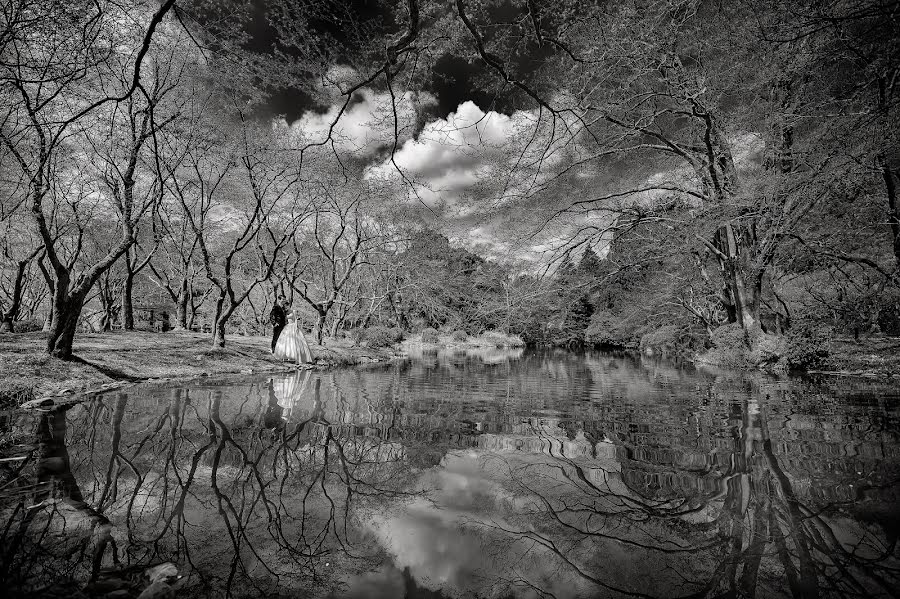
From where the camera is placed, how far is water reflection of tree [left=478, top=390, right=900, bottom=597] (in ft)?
5.73

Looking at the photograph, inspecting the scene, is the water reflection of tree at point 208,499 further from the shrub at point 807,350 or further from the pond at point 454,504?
the shrub at point 807,350

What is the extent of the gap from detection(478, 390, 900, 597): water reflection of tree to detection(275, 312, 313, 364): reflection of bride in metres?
12.0

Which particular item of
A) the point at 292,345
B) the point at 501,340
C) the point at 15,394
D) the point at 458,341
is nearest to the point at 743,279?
the point at 292,345

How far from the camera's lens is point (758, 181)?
966cm

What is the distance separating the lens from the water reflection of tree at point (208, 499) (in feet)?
6.21

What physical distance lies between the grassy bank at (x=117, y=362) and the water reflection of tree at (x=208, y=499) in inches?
121

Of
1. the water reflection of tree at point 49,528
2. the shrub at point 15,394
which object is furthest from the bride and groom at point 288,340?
the water reflection of tree at point 49,528

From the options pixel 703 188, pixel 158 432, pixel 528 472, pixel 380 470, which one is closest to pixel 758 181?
pixel 703 188

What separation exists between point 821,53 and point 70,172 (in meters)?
21.5

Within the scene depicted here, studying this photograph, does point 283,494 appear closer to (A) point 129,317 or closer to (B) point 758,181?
(B) point 758,181

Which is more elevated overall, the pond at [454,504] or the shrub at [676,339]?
the shrub at [676,339]

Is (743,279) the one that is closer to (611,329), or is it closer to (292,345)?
(292,345)

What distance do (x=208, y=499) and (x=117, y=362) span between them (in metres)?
9.59

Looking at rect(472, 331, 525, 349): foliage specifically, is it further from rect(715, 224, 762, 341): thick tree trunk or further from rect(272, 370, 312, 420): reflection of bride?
rect(272, 370, 312, 420): reflection of bride
